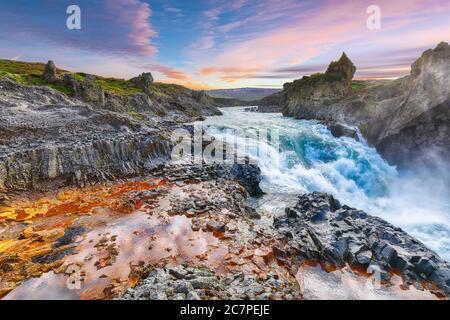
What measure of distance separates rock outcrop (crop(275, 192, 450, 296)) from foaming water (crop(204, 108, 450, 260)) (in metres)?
5.35

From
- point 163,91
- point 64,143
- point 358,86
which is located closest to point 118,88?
point 163,91

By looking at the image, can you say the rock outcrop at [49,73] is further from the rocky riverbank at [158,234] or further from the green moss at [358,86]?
the green moss at [358,86]

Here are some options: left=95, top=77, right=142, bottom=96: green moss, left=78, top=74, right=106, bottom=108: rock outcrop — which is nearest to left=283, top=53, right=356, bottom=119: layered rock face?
left=95, top=77, right=142, bottom=96: green moss

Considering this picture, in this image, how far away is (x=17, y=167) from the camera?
65.3 feet

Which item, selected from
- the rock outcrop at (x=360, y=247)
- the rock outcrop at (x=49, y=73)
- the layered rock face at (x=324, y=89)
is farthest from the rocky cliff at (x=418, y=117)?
the rock outcrop at (x=49, y=73)

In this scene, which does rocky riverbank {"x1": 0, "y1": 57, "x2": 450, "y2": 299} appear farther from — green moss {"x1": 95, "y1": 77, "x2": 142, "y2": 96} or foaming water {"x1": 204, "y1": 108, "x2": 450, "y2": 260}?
green moss {"x1": 95, "y1": 77, "x2": 142, "y2": 96}

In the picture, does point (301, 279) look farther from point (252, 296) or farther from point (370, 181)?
point (370, 181)

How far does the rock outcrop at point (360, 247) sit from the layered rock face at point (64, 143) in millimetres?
16451

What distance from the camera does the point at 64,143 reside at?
2355cm

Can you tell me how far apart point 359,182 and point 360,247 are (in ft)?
74.5

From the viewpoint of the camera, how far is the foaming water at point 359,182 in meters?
24.5

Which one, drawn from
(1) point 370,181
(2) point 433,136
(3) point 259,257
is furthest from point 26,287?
(2) point 433,136

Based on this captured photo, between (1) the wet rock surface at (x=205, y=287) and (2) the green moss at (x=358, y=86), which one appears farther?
(2) the green moss at (x=358, y=86)

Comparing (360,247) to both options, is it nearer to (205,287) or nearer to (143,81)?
(205,287)
